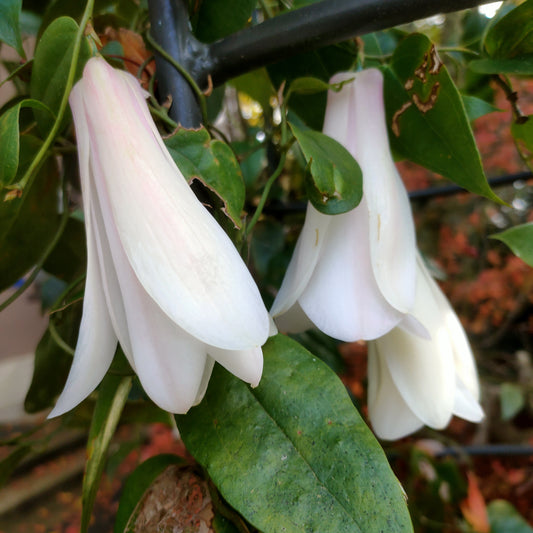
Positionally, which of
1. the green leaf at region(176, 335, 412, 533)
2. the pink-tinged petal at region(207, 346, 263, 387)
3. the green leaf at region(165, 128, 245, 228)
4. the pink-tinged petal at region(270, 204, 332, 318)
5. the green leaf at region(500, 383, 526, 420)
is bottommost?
the green leaf at region(500, 383, 526, 420)

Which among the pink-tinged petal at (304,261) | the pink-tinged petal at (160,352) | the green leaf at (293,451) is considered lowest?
the green leaf at (293,451)

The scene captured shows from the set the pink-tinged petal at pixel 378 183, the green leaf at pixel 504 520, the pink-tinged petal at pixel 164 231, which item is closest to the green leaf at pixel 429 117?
the pink-tinged petal at pixel 378 183

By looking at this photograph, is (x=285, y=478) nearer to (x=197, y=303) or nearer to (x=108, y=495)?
(x=197, y=303)

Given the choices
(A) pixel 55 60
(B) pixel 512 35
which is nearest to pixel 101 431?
(A) pixel 55 60

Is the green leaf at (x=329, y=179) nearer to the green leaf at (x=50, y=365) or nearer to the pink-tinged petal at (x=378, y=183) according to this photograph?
the pink-tinged petal at (x=378, y=183)

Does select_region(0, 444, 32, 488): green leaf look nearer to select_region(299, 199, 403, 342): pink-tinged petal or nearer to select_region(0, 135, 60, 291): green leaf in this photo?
select_region(0, 135, 60, 291): green leaf

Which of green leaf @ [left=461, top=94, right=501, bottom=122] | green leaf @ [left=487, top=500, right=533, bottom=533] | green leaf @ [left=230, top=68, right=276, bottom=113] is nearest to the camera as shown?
green leaf @ [left=461, top=94, right=501, bottom=122]

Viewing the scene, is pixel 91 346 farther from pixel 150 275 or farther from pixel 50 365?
pixel 50 365

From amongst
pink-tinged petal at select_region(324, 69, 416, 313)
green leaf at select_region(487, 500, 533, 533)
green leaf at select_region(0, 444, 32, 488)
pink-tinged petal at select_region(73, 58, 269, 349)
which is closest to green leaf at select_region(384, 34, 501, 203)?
pink-tinged petal at select_region(324, 69, 416, 313)
